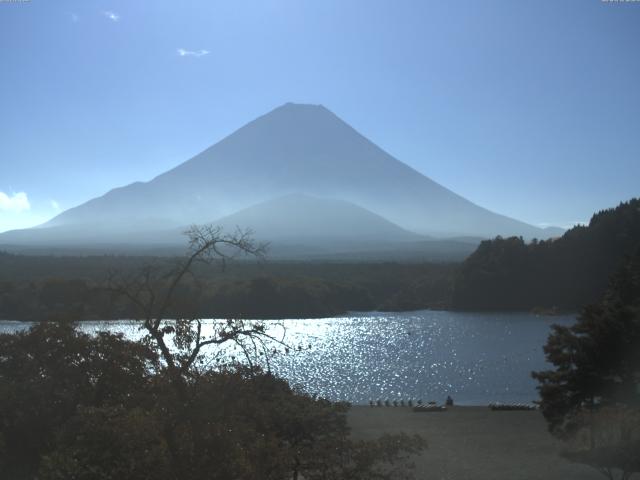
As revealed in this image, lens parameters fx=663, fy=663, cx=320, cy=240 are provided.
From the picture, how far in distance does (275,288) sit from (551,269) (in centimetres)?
2086

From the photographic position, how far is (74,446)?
493 centimetres

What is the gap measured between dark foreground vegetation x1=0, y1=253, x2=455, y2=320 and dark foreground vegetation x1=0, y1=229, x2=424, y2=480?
2751 cm

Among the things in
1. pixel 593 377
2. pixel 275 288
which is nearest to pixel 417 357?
pixel 593 377

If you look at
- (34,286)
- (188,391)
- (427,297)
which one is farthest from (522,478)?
(427,297)

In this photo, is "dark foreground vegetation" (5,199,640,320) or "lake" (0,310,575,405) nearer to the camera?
"lake" (0,310,575,405)

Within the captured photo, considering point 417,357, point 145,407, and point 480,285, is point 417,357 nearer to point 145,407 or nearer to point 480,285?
point 480,285

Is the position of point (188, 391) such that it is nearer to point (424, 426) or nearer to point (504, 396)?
point (424, 426)

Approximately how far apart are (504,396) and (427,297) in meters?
33.3

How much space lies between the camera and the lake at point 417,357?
872 inches

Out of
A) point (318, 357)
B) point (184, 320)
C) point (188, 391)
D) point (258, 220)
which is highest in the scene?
point (258, 220)

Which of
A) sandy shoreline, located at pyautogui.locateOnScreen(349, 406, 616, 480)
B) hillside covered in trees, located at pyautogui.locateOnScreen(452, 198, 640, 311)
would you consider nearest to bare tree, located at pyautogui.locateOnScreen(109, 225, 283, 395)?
sandy shoreline, located at pyautogui.locateOnScreen(349, 406, 616, 480)

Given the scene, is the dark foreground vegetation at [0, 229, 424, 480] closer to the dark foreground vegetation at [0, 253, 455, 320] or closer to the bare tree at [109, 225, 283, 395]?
the bare tree at [109, 225, 283, 395]

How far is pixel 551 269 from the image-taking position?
4991cm

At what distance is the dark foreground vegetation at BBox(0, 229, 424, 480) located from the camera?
4738mm
